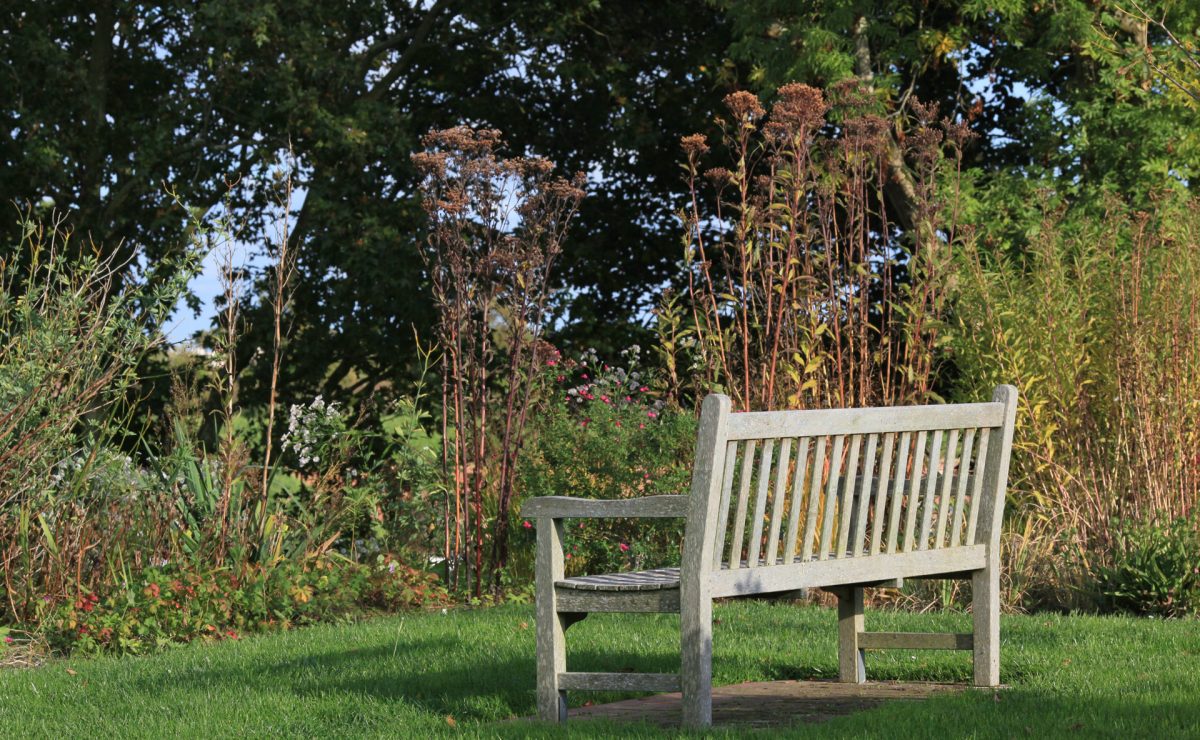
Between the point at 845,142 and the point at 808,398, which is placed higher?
the point at 845,142

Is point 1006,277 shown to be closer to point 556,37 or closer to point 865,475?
point 865,475

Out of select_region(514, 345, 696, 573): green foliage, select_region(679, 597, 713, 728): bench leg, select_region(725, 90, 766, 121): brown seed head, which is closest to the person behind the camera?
select_region(679, 597, 713, 728): bench leg

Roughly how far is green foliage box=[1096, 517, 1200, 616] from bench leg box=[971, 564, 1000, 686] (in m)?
2.55

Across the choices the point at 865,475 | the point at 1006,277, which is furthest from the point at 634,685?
the point at 1006,277

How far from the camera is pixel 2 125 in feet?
48.5

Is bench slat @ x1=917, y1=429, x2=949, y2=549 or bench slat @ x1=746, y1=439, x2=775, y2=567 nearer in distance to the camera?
bench slat @ x1=746, y1=439, x2=775, y2=567

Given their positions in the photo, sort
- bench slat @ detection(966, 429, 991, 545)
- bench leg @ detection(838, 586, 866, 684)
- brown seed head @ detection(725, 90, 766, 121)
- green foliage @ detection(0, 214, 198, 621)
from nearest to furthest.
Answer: bench slat @ detection(966, 429, 991, 545), bench leg @ detection(838, 586, 866, 684), green foliage @ detection(0, 214, 198, 621), brown seed head @ detection(725, 90, 766, 121)

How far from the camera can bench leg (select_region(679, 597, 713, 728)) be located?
14.6 feet

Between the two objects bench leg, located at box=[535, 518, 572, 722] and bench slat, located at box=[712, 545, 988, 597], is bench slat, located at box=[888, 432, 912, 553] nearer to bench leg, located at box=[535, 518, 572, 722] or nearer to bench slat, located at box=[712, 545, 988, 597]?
bench slat, located at box=[712, 545, 988, 597]

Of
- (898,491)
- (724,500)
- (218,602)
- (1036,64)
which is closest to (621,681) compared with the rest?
(724,500)

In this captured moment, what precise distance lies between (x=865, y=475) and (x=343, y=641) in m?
2.90

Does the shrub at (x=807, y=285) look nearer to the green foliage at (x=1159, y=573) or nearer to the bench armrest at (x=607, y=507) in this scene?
the green foliage at (x=1159, y=573)

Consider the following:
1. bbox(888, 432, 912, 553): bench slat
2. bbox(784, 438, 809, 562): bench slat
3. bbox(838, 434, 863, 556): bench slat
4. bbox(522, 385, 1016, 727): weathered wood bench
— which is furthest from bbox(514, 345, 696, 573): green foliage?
bbox(784, 438, 809, 562): bench slat

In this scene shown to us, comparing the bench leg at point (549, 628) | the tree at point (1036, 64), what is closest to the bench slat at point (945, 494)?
the bench leg at point (549, 628)
